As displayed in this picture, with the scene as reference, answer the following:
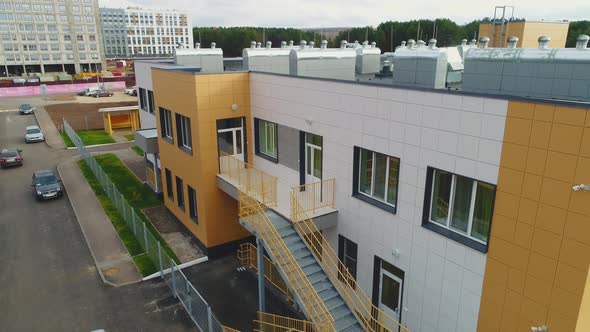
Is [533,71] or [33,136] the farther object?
[33,136]

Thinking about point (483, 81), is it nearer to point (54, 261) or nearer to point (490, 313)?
point (490, 313)

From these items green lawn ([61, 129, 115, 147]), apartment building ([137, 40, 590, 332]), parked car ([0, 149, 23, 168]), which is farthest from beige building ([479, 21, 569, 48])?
green lawn ([61, 129, 115, 147])

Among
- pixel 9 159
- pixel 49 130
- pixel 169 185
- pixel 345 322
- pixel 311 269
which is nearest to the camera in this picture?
pixel 345 322

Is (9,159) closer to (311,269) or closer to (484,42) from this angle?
(311,269)

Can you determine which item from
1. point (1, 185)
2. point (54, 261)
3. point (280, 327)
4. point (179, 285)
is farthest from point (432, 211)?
point (1, 185)

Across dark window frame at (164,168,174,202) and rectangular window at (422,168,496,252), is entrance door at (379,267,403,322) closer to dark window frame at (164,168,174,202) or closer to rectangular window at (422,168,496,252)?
rectangular window at (422,168,496,252)

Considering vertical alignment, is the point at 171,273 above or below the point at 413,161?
below

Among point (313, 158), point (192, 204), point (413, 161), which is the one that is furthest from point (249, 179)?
point (413, 161)

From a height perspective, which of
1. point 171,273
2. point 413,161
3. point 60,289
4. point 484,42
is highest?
point 484,42
